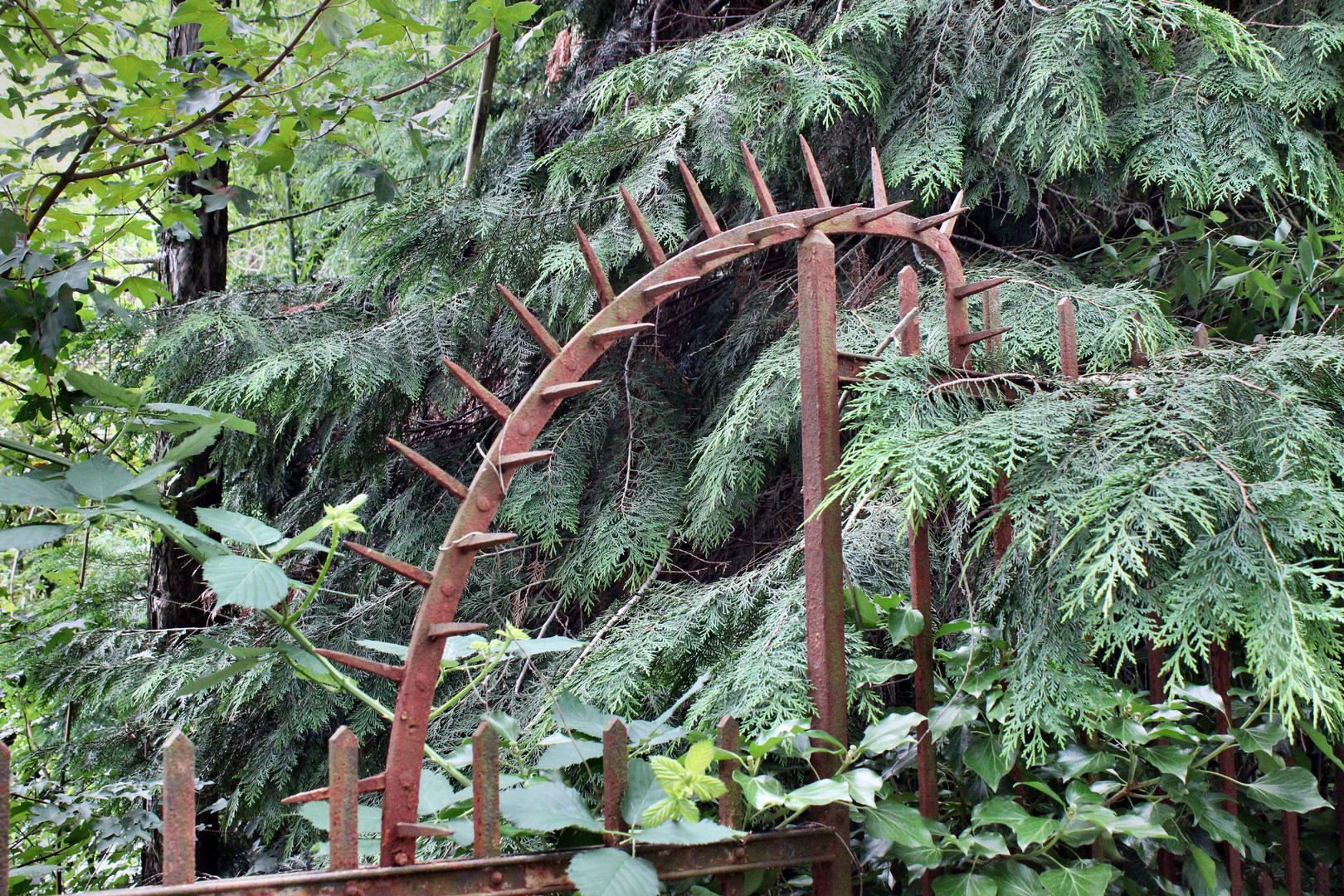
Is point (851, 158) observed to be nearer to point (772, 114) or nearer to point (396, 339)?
point (772, 114)

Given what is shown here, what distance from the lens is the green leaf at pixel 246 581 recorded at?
2.74 feet

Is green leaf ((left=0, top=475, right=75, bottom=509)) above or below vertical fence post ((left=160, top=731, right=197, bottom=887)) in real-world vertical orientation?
above

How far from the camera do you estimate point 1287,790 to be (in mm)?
1260

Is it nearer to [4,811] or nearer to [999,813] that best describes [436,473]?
[4,811]

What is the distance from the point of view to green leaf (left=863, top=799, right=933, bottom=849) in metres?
1.15

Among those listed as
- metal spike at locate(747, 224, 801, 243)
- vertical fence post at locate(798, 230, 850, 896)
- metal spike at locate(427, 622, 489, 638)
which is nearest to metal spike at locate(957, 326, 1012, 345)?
vertical fence post at locate(798, 230, 850, 896)

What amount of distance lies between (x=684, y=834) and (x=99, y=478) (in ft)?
2.34

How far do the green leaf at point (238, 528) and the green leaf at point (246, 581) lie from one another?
0.09ft

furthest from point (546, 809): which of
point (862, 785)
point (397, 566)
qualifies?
point (862, 785)

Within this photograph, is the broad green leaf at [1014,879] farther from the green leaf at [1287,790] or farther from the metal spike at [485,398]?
the metal spike at [485,398]

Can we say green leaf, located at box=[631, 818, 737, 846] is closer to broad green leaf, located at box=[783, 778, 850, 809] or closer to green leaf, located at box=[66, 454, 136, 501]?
broad green leaf, located at box=[783, 778, 850, 809]

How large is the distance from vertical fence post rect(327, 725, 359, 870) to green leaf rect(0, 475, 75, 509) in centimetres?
35

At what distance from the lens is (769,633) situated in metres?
1.46

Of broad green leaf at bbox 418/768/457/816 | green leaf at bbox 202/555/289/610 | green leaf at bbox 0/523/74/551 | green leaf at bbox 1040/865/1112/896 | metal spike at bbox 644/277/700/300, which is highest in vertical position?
metal spike at bbox 644/277/700/300
